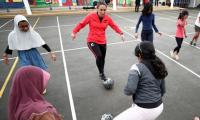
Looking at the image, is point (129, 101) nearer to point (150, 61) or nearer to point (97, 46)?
point (97, 46)

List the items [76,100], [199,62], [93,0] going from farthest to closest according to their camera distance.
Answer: [93,0]
[199,62]
[76,100]

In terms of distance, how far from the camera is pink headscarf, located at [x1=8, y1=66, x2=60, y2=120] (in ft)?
5.68

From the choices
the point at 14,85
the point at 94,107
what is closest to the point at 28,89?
the point at 14,85

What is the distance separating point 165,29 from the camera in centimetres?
1201

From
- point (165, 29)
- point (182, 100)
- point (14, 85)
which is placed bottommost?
point (182, 100)

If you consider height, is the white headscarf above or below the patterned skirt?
above

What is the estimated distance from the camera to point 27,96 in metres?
1.78

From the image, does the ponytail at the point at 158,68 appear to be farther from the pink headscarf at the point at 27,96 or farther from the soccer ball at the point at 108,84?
the soccer ball at the point at 108,84

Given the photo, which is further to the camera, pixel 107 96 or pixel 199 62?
pixel 199 62

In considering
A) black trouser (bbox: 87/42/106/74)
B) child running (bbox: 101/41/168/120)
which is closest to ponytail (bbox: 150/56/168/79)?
child running (bbox: 101/41/168/120)

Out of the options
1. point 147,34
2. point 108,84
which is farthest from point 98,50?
point 147,34

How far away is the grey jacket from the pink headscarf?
3.63 ft

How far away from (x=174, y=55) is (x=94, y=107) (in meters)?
4.36

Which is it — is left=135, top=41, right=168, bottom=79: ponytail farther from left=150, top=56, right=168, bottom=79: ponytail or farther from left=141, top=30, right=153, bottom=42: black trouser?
left=141, top=30, right=153, bottom=42: black trouser
